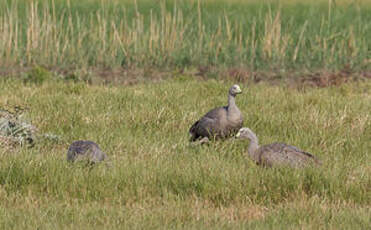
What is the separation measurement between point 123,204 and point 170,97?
4588 mm

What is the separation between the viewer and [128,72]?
47.3 feet

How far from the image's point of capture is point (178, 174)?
7387 mm

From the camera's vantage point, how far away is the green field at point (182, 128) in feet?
21.7

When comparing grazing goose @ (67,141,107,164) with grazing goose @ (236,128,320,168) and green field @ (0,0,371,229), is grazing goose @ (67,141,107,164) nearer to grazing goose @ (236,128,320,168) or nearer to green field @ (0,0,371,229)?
green field @ (0,0,371,229)

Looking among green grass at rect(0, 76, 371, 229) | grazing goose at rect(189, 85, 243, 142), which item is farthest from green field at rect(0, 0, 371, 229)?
grazing goose at rect(189, 85, 243, 142)

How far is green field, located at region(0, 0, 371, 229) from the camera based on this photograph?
261 inches

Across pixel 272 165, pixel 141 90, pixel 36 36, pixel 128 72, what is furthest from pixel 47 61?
pixel 272 165

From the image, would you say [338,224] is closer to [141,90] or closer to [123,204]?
[123,204]

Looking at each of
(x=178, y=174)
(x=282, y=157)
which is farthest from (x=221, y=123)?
(x=178, y=174)

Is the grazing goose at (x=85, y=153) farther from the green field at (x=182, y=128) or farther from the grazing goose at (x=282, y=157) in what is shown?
the grazing goose at (x=282, y=157)

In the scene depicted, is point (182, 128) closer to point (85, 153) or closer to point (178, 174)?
point (85, 153)

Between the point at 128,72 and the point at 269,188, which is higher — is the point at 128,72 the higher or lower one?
the lower one

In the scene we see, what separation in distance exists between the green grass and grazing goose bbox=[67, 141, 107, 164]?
5.2 inches

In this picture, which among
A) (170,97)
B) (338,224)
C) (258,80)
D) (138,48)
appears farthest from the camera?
(138,48)
